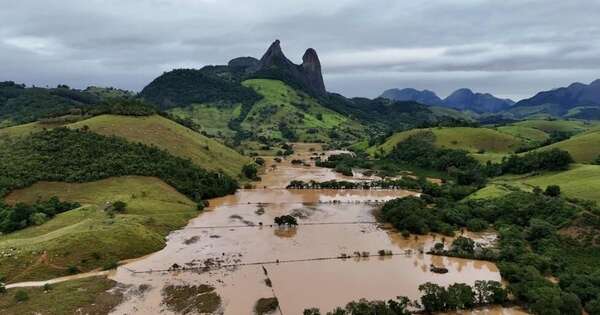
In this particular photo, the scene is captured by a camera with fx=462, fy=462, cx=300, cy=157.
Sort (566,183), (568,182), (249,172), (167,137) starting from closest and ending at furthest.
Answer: (566,183)
(568,182)
(167,137)
(249,172)

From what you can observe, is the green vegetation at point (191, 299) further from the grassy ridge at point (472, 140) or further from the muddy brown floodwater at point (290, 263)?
the grassy ridge at point (472, 140)

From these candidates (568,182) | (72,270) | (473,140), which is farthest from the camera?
(473,140)

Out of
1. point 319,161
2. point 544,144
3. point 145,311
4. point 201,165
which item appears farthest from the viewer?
point 319,161

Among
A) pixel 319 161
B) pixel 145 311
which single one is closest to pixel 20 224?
pixel 145 311

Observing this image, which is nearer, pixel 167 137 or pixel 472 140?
pixel 167 137

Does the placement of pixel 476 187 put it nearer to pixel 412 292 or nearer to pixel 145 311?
pixel 412 292

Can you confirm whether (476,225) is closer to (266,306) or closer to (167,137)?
(266,306)

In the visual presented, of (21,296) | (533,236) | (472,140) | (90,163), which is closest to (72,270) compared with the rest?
(21,296)

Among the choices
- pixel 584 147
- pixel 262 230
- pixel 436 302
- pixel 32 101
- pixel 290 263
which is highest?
pixel 32 101
